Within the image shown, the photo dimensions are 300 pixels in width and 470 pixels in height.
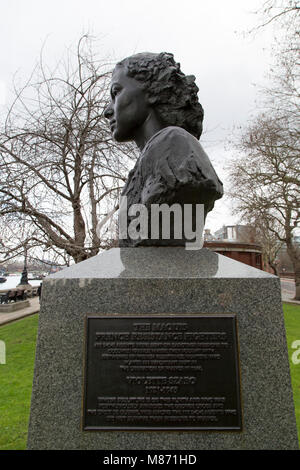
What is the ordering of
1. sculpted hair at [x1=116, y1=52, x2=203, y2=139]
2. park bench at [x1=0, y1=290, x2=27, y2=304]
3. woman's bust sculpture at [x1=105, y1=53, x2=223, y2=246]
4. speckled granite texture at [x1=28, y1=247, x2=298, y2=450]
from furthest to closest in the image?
park bench at [x1=0, y1=290, x2=27, y2=304] → sculpted hair at [x1=116, y1=52, x2=203, y2=139] → woman's bust sculpture at [x1=105, y1=53, x2=223, y2=246] → speckled granite texture at [x1=28, y1=247, x2=298, y2=450]

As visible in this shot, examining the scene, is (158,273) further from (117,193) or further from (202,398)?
(117,193)

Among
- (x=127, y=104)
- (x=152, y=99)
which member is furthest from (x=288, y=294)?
(x=127, y=104)

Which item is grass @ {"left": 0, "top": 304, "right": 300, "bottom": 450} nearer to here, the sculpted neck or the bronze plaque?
the bronze plaque

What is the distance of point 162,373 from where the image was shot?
7.52ft

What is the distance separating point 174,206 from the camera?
2.80m

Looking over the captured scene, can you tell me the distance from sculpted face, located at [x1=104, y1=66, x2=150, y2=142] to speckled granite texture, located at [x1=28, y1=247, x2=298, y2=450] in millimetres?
1591

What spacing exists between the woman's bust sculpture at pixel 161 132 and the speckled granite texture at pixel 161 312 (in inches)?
22.4

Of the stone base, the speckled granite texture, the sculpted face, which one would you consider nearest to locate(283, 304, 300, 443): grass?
the speckled granite texture

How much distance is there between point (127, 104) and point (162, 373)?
250 cm

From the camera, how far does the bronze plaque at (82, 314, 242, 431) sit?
221 cm

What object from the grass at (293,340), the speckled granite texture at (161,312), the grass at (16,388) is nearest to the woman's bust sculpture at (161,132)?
the speckled granite texture at (161,312)
